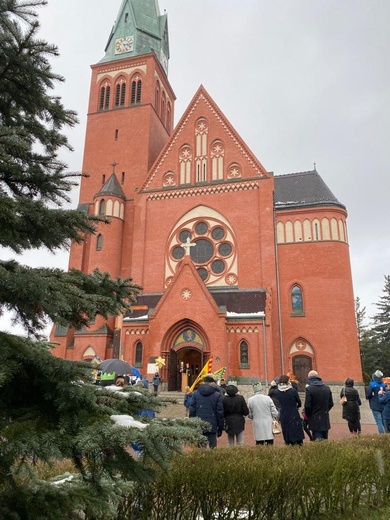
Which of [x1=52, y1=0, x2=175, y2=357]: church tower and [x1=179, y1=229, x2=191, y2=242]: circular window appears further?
[x1=52, y1=0, x2=175, y2=357]: church tower

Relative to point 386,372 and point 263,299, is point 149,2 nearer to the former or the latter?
point 263,299

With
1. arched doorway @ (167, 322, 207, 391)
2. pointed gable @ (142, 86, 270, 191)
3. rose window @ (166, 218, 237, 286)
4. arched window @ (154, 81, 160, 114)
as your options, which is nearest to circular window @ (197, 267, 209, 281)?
rose window @ (166, 218, 237, 286)

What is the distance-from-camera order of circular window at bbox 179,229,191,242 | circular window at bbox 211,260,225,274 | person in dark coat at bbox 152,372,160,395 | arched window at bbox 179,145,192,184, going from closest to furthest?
person in dark coat at bbox 152,372,160,395 → circular window at bbox 211,260,225,274 → circular window at bbox 179,229,191,242 → arched window at bbox 179,145,192,184

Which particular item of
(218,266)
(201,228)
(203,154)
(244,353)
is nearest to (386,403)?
(244,353)

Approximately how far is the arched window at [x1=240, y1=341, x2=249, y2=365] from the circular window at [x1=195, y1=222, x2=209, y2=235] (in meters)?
8.73

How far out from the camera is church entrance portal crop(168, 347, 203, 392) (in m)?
26.4

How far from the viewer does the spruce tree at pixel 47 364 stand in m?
2.98

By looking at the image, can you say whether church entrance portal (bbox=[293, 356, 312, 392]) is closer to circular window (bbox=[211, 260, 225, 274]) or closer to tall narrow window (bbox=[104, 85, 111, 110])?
circular window (bbox=[211, 260, 225, 274])

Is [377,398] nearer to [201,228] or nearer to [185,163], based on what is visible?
[201,228]

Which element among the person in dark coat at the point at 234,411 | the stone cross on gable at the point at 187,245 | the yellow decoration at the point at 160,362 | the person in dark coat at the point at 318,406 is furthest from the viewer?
the stone cross on gable at the point at 187,245

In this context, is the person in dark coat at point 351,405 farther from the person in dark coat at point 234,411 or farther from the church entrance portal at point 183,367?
the church entrance portal at point 183,367

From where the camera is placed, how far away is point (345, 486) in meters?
5.46

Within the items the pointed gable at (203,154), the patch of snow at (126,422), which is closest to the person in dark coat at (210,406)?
the patch of snow at (126,422)

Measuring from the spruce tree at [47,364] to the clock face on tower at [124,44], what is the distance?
126ft
